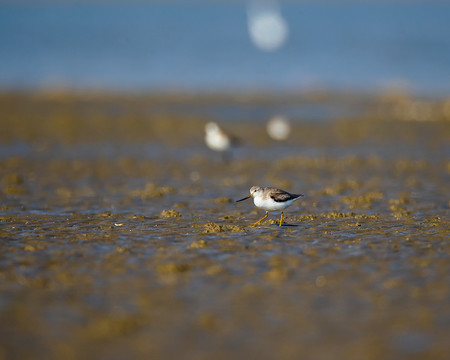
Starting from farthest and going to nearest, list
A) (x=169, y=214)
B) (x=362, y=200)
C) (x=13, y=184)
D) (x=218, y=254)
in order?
1. (x=13, y=184)
2. (x=362, y=200)
3. (x=169, y=214)
4. (x=218, y=254)

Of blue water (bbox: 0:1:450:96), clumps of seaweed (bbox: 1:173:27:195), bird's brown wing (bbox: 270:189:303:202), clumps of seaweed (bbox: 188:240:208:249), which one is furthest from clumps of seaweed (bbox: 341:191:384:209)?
blue water (bbox: 0:1:450:96)

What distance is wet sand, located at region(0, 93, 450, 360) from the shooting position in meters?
6.80

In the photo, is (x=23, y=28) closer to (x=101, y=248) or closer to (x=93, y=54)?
(x=93, y=54)

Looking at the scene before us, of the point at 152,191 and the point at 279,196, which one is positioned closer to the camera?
the point at 279,196

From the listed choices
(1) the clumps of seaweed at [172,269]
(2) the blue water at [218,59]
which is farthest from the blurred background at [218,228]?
(2) the blue water at [218,59]

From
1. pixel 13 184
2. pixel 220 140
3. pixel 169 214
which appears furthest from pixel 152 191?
pixel 220 140

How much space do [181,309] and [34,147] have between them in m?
16.0

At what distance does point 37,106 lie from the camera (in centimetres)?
3222

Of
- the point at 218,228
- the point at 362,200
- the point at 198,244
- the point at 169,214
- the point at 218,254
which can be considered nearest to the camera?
the point at 218,254

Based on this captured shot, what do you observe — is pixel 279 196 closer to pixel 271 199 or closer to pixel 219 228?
pixel 271 199

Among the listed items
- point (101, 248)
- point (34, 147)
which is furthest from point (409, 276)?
point (34, 147)

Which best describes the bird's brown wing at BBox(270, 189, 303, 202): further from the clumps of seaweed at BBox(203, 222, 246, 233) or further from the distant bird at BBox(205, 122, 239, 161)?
the distant bird at BBox(205, 122, 239, 161)

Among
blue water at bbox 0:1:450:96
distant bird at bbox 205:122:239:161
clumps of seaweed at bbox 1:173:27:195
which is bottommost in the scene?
clumps of seaweed at bbox 1:173:27:195

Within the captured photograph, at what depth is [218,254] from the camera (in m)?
9.71
